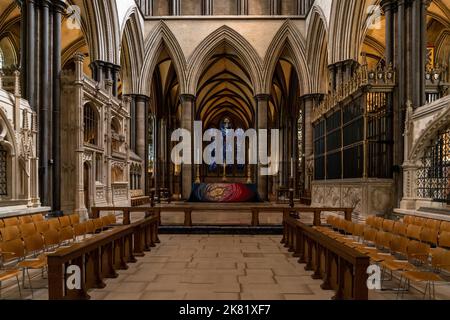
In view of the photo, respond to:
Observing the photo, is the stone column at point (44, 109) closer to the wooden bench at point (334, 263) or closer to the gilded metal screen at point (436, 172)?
the wooden bench at point (334, 263)

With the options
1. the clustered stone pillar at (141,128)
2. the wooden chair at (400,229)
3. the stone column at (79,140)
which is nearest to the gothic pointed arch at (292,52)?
the clustered stone pillar at (141,128)

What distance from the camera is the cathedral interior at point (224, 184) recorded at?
5188mm

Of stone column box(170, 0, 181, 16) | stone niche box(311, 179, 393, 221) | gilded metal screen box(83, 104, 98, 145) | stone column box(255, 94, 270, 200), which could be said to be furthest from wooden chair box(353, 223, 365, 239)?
stone column box(170, 0, 181, 16)

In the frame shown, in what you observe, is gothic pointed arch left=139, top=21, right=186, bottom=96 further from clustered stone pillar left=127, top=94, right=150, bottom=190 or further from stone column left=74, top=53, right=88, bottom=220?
stone column left=74, top=53, right=88, bottom=220

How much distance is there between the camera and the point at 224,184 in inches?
682

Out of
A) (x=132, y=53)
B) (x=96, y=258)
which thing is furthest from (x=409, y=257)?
(x=132, y=53)

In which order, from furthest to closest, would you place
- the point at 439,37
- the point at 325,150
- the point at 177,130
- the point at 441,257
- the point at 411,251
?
the point at 177,130 < the point at 439,37 < the point at 325,150 < the point at 411,251 < the point at 441,257

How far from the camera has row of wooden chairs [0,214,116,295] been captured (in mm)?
4914

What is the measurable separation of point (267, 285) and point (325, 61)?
1899 cm

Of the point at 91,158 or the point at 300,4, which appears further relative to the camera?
the point at 300,4

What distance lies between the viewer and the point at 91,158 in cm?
1351

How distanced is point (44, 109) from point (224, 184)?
8.64m
